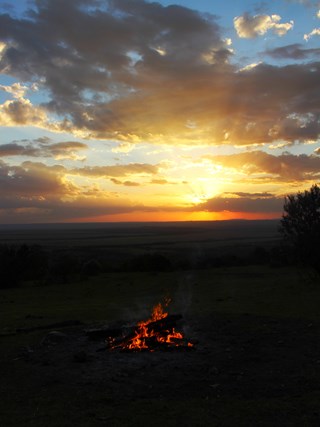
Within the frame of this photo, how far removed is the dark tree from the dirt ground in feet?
58.1

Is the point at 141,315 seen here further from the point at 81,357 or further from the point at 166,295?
the point at 166,295

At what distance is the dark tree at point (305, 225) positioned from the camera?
107 ft

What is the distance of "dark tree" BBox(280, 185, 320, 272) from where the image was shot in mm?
32625

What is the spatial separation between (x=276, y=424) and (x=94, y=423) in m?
3.72

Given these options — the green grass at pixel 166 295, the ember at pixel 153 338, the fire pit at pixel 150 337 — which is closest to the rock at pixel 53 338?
the fire pit at pixel 150 337

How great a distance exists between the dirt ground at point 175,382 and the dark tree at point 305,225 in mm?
17700

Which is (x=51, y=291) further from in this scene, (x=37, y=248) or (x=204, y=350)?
(x=204, y=350)

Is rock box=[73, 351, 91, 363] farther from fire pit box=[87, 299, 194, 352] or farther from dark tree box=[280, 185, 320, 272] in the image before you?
dark tree box=[280, 185, 320, 272]

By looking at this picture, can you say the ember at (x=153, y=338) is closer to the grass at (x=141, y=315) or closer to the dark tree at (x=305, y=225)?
the grass at (x=141, y=315)

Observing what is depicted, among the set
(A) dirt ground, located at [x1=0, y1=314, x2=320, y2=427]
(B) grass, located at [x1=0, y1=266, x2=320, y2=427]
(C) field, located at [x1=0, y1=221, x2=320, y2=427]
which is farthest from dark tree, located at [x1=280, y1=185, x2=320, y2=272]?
(A) dirt ground, located at [x1=0, y1=314, x2=320, y2=427]

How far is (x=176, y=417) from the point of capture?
884cm

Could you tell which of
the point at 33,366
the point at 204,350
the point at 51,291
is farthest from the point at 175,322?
the point at 51,291

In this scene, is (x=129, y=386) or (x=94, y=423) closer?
(x=94, y=423)

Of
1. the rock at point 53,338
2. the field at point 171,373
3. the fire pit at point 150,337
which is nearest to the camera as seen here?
the field at point 171,373
